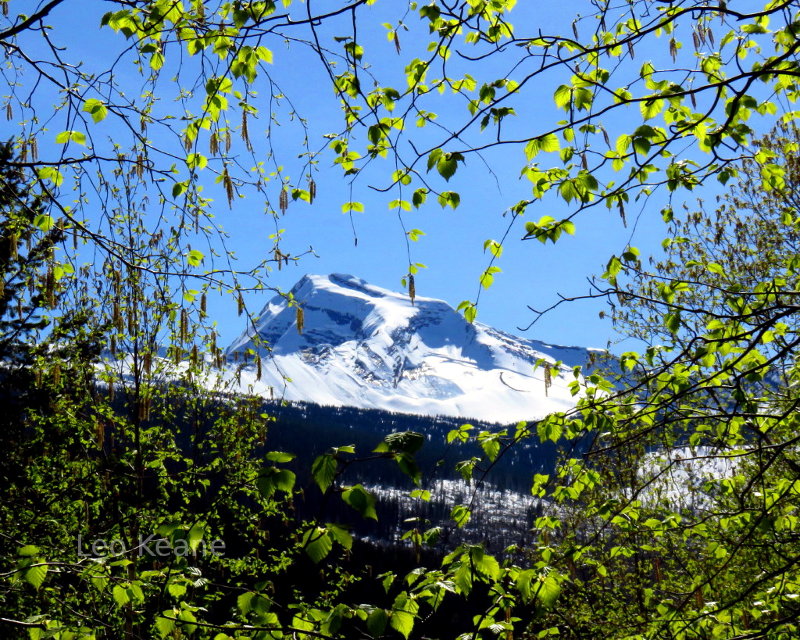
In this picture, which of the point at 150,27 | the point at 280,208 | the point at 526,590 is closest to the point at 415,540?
the point at 526,590

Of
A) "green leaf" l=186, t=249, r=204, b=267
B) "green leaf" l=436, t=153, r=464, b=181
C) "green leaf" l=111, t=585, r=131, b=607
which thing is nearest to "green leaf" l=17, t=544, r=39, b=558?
"green leaf" l=111, t=585, r=131, b=607

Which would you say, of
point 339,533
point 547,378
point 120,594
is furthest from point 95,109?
point 547,378

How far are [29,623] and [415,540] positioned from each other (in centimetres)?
250

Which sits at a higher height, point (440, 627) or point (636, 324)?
point (636, 324)

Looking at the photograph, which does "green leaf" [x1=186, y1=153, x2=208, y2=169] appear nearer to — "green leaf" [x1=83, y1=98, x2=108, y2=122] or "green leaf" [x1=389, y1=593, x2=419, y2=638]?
"green leaf" [x1=83, y1=98, x2=108, y2=122]

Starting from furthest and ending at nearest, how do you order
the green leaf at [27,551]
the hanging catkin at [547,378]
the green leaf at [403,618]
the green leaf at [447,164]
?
the hanging catkin at [547,378], the green leaf at [27,551], the green leaf at [447,164], the green leaf at [403,618]

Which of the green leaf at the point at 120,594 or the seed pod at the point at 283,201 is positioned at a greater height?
the seed pod at the point at 283,201

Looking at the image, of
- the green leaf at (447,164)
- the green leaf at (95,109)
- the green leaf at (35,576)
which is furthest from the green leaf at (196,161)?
the green leaf at (35,576)

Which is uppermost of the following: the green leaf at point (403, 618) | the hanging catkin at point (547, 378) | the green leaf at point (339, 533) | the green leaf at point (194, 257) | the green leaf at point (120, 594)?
the green leaf at point (194, 257)

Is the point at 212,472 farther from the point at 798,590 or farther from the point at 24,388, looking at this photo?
the point at 798,590

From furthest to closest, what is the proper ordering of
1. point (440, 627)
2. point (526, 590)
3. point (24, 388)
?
point (440, 627)
point (24, 388)
point (526, 590)

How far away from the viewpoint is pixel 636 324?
18.2 metres

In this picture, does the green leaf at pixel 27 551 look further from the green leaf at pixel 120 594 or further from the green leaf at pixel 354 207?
the green leaf at pixel 354 207

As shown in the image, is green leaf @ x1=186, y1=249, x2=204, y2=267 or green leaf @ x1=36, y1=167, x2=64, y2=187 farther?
green leaf @ x1=186, y1=249, x2=204, y2=267
